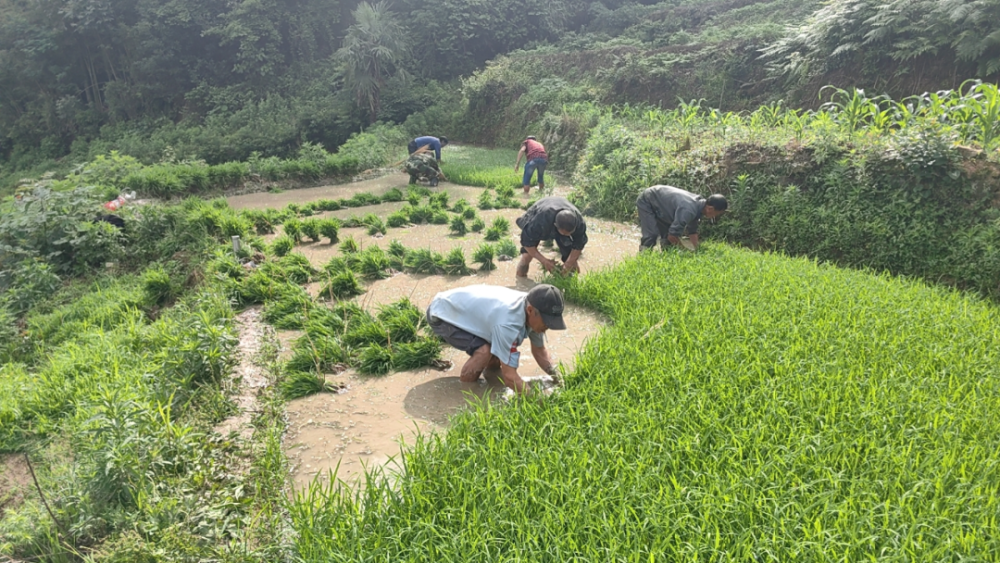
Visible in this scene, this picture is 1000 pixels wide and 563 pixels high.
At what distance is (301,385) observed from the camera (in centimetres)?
390

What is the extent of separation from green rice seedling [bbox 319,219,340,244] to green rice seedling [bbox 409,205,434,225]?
1.52 m

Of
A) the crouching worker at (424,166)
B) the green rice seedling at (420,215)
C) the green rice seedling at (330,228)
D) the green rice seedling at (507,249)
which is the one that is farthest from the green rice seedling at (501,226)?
the crouching worker at (424,166)

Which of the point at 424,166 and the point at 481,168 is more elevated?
the point at 424,166

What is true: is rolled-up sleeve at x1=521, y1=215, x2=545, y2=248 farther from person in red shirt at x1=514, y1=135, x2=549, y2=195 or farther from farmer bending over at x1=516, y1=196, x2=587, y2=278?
person in red shirt at x1=514, y1=135, x2=549, y2=195

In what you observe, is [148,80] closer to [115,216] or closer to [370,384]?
[115,216]

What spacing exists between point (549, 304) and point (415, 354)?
4.82ft

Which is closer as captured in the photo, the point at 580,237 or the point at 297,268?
the point at 580,237

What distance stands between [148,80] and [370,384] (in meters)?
30.4

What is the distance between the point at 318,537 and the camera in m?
2.26

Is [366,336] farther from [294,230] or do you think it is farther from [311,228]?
[294,230]

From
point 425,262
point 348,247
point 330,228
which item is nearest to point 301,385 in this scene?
point 425,262

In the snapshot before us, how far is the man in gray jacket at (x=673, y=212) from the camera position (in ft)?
18.8

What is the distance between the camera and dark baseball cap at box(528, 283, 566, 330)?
131 inches

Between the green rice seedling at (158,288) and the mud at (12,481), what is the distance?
277 centimetres
